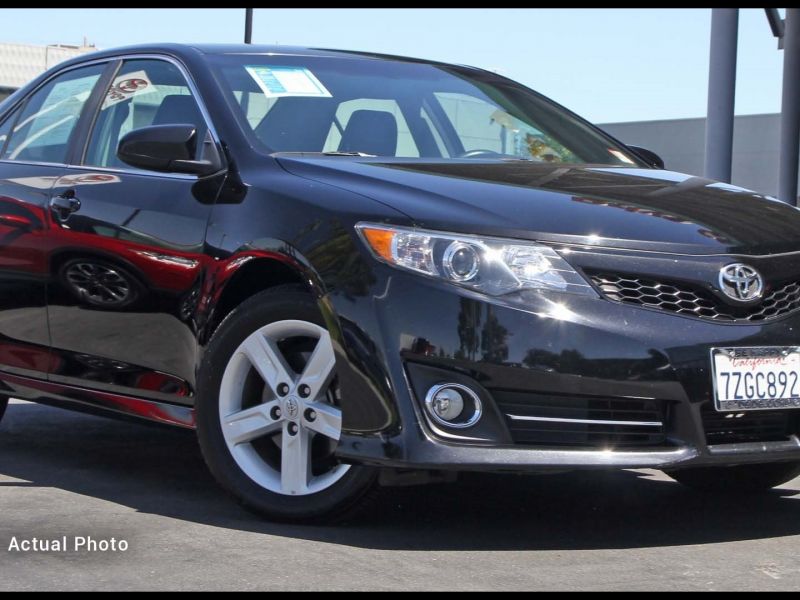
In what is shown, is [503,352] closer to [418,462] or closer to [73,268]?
[418,462]

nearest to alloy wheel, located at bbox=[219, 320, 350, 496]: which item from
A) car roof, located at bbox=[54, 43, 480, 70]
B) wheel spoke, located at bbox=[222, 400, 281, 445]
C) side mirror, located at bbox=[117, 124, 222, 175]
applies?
wheel spoke, located at bbox=[222, 400, 281, 445]

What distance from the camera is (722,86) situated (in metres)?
15.8

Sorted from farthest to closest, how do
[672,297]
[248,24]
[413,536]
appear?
[248,24], [413,536], [672,297]

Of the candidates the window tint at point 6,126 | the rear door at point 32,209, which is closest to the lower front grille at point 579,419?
the rear door at point 32,209

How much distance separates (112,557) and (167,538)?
1.01ft

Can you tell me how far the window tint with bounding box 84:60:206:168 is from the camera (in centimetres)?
536

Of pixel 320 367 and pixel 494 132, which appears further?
pixel 494 132

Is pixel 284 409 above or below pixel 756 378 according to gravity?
below

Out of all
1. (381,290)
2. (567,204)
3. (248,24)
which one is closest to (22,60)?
(248,24)

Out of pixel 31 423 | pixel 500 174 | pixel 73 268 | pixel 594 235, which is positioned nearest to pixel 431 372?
pixel 594 235

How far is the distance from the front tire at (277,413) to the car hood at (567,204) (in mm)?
463

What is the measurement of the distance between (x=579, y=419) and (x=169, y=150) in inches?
67.6

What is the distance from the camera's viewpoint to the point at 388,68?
566 centimetres

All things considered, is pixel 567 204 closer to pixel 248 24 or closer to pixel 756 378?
pixel 756 378
